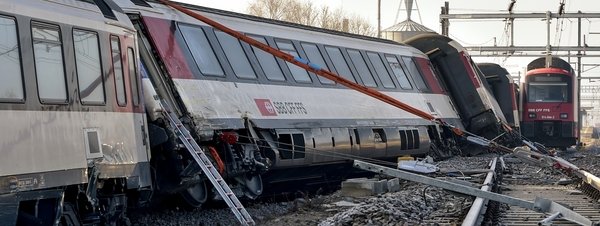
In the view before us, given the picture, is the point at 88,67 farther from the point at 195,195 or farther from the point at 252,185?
the point at 252,185

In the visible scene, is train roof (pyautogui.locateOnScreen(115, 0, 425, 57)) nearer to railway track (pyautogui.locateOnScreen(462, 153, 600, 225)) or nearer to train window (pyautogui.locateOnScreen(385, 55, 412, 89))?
train window (pyautogui.locateOnScreen(385, 55, 412, 89))

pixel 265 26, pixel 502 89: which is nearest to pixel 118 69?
pixel 265 26

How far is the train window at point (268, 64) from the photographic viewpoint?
50.6 feet

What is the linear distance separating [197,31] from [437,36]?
1211 centimetres

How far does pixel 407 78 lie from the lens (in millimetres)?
22031

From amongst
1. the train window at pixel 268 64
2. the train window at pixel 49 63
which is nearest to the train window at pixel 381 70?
the train window at pixel 268 64

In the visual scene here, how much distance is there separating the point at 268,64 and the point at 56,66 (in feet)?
22.0

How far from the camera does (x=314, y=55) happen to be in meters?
17.5

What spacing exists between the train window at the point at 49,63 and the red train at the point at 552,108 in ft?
92.4

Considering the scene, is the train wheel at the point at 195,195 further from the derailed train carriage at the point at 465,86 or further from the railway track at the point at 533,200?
the derailed train carriage at the point at 465,86

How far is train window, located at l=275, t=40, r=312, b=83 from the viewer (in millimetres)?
16281

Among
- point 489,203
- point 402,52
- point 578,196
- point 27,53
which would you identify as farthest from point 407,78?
point 27,53

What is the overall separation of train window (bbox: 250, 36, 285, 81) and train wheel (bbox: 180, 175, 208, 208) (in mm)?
3168

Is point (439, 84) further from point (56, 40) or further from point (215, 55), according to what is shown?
point (56, 40)
